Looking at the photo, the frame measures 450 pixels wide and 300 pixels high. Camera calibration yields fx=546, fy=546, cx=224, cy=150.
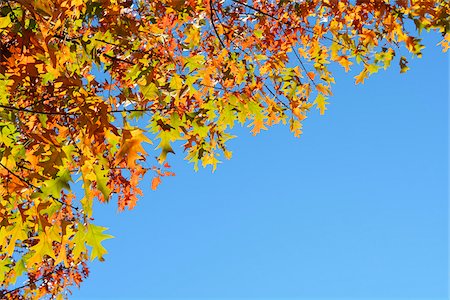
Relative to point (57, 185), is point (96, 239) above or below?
below

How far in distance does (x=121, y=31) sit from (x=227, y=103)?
1.12 m

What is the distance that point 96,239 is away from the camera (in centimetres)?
311

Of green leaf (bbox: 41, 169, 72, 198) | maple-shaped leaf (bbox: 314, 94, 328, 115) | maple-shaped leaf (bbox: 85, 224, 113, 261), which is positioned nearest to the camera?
green leaf (bbox: 41, 169, 72, 198)

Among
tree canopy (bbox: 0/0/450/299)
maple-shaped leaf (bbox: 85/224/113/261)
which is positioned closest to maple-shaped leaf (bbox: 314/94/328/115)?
tree canopy (bbox: 0/0/450/299)

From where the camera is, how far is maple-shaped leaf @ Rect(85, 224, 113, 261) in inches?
122

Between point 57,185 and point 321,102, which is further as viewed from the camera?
point 321,102

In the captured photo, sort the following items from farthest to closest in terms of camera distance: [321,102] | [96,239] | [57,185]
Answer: [321,102] → [96,239] → [57,185]

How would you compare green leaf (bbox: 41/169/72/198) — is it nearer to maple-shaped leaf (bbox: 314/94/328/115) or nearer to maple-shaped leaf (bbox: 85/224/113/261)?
maple-shaped leaf (bbox: 85/224/113/261)

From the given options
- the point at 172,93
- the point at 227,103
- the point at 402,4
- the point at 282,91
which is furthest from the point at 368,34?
the point at 172,93

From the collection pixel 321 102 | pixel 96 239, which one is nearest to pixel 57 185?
pixel 96 239

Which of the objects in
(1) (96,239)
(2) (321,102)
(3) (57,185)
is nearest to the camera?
(3) (57,185)

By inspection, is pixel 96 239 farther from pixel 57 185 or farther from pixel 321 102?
pixel 321 102

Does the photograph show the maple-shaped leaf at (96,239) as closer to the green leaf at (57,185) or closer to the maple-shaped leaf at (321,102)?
the green leaf at (57,185)

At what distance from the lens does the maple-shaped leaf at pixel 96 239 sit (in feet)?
10.2
